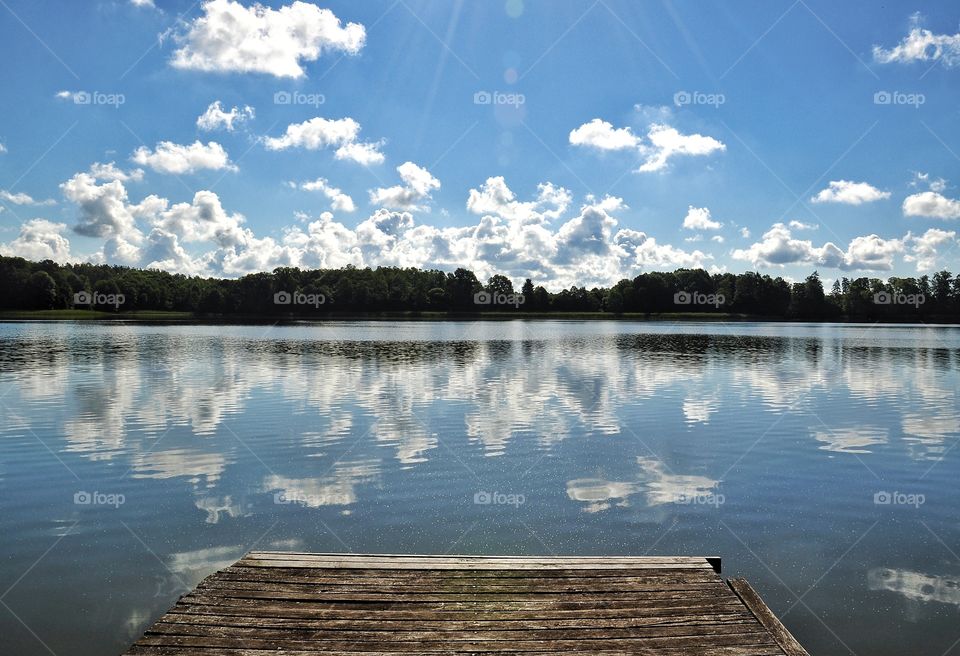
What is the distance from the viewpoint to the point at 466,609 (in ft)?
24.6

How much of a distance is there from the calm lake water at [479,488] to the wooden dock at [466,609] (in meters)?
1.70

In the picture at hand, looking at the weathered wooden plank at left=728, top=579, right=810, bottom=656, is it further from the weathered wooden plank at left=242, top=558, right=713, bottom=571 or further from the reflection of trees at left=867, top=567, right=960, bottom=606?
the reflection of trees at left=867, top=567, right=960, bottom=606

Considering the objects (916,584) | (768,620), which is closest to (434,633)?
(768,620)

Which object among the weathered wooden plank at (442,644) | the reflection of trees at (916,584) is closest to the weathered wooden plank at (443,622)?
the weathered wooden plank at (442,644)

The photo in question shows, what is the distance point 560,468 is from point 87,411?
18.6 meters

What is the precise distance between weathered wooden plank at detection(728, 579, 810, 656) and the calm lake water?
1309 mm

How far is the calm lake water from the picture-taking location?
9438 mm

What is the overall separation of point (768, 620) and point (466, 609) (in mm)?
3423

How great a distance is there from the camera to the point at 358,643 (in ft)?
21.9

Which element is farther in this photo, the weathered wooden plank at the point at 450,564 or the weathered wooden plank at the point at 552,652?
the weathered wooden plank at the point at 450,564

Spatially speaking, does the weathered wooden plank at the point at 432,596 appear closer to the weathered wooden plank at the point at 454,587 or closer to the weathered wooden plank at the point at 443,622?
the weathered wooden plank at the point at 454,587

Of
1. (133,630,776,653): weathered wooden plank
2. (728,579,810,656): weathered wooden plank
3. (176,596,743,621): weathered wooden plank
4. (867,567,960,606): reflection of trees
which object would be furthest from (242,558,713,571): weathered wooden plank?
(867,567,960,606): reflection of trees

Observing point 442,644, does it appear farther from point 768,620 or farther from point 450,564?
point 768,620

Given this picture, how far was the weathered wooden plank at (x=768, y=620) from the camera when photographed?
666cm
